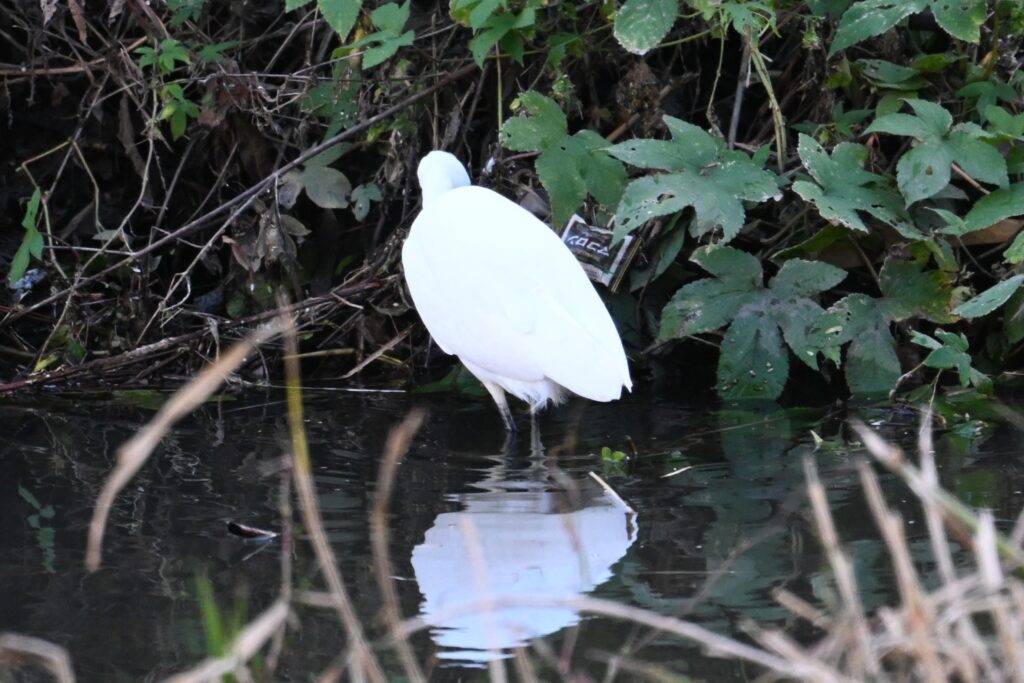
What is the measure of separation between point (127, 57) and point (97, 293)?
2.30ft

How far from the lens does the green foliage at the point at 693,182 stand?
3092mm

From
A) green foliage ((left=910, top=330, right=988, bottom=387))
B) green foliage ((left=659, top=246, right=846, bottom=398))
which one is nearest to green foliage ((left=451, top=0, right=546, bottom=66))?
green foliage ((left=659, top=246, right=846, bottom=398))

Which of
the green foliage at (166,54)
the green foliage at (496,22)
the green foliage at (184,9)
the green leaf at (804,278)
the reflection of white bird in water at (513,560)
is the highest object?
the green foliage at (184,9)

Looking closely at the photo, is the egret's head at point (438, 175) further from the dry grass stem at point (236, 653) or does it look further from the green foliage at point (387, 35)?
the dry grass stem at point (236, 653)

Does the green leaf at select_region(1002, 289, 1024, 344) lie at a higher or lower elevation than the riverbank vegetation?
lower

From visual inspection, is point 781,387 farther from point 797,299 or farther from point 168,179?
point 168,179

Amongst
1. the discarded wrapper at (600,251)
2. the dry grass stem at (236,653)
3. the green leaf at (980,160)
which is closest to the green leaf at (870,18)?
the green leaf at (980,160)

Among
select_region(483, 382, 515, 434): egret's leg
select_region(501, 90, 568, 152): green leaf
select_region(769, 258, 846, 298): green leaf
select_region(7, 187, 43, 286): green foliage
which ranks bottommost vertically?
select_region(483, 382, 515, 434): egret's leg

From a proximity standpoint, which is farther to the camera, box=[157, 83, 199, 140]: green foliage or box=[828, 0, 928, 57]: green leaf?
box=[157, 83, 199, 140]: green foliage

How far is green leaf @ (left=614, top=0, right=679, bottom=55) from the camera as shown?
321cm

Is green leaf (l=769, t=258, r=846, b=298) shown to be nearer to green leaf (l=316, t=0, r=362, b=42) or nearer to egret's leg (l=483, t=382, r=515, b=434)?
egret's leg (l=483, t=382, r=515, b=434)

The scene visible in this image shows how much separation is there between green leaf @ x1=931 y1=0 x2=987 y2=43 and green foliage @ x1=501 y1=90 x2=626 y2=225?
2.77ft

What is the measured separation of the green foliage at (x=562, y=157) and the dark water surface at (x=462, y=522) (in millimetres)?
566

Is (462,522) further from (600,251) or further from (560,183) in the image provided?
(600,251)
